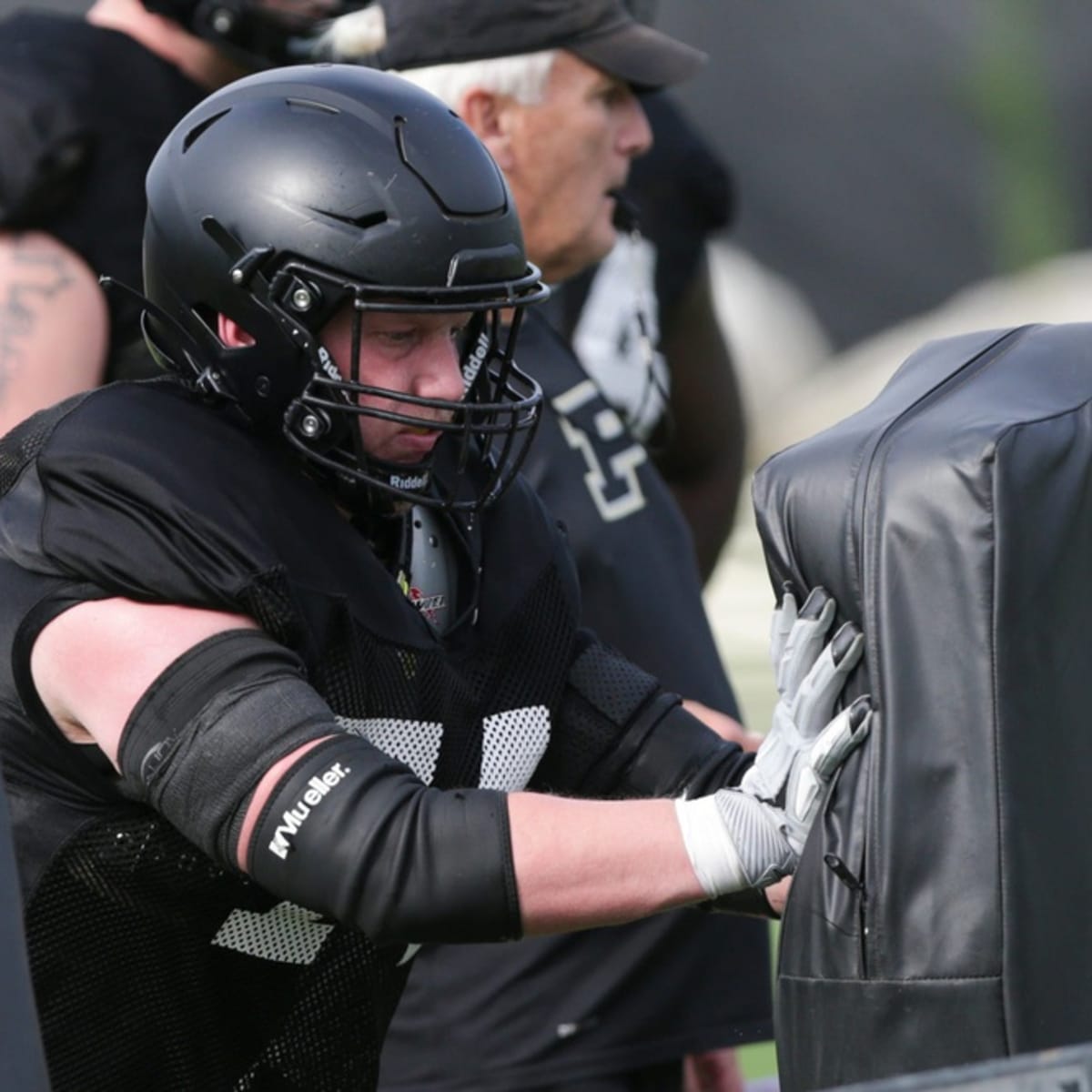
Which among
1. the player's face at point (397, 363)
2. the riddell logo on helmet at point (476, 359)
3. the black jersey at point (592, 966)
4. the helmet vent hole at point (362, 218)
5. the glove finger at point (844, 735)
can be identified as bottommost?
the black jersey at point (592, 966)

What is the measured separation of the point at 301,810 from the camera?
69.2 inches

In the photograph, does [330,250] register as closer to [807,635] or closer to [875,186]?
[807,635]

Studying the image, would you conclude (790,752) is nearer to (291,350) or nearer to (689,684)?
(291,350)

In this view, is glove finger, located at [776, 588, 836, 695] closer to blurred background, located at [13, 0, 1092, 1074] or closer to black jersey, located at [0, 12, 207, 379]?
black jersey, located at [0, 12, 207, 379]

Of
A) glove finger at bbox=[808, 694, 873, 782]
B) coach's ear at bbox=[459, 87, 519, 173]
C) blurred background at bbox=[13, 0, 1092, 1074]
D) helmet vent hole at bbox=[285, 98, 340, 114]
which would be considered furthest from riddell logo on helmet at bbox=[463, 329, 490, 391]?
blurred background at bbox=[13, 0, 1092, 1074]

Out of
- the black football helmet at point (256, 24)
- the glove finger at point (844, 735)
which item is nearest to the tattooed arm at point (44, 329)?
the black football helmet at point (256, 24)

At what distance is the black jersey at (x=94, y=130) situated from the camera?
9.39ft

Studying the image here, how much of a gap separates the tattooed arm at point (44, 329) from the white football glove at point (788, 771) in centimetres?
126

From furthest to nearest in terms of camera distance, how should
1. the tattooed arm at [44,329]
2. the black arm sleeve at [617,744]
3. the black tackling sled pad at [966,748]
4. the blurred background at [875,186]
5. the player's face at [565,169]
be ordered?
1. the blurred background at [875,186]
2. the player's face at [565,169]
3. the tattooed arm at [44,329]
4. the black arm sleeve at [617,744]
5. the black tackling sled pad at [966,748]

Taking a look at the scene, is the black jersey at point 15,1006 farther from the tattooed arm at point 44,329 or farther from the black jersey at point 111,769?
the tattooed arm at point 44,329

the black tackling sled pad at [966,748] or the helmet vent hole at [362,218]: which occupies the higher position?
the helmet vent hole at [362,218]

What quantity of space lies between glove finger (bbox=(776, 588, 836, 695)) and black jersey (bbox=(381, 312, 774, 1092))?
1042 mm

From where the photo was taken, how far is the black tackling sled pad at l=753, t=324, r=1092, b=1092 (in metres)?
1.62

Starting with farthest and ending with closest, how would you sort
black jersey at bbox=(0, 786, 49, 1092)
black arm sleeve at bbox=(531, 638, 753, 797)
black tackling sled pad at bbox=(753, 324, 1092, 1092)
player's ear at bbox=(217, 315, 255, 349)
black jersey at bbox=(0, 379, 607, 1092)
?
1. black arm sleeve at bbox=(531, 638, 753, 797)
2. player's ear at bbox=(217, 315, 255, 349)
3. black jersey at bbox=(0, 379, 607, 1092)
4. black tackling sled pad at bbox=(753, 324, 1092, 1092)
5. black jersey at bbox=(0, 786, 49, 1092)
